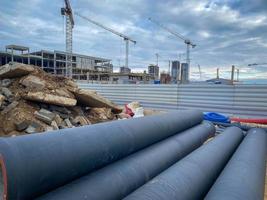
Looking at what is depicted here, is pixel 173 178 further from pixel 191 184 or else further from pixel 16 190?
pixel 16 190

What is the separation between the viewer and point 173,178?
2289mm

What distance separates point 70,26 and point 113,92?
37056 millimetres

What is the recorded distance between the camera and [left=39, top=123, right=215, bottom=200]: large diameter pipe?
6.26 ft

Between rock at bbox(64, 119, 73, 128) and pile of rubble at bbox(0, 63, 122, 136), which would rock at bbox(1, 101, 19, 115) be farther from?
rock at bbox(64, 119, 73, 128)

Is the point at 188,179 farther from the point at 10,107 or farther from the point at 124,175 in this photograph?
the point at 10,107

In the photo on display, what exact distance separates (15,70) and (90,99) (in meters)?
2.24

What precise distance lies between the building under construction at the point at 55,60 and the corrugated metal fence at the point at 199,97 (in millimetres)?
24231

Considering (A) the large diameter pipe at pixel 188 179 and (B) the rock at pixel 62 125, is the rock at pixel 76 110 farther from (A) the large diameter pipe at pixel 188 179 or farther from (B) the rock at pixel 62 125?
(A) the large diameter pipe at pixel 188 179

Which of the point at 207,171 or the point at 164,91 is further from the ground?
the point at 164,91

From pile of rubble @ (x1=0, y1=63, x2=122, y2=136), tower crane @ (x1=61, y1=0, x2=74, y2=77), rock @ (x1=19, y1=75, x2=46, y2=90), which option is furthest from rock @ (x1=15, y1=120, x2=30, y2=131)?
tower crane @ (x1=61, y1=0, x2=74, y2=77)

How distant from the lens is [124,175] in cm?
236

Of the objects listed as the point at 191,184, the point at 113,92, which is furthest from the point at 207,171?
the point at 113,92

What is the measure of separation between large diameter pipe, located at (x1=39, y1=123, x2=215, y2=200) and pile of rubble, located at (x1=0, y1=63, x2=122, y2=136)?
3.23 m

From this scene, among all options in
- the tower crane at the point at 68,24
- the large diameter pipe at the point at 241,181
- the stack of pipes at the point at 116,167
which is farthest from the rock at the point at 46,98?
the tower crane at the point at 68,24
